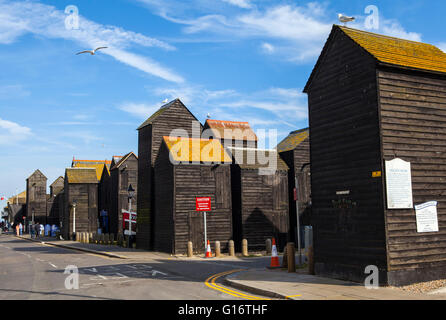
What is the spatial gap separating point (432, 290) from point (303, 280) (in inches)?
148

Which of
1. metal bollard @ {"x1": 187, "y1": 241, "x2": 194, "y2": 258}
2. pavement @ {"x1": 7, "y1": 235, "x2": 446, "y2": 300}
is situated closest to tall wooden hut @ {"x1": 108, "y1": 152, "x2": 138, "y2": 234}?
metal bollard @ {"x1": 187, "y1": 241, "x2": 194, "y2": 258}

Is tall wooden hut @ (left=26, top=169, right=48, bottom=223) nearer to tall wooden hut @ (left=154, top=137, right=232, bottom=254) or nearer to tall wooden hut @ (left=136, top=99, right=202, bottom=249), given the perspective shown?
tall wooden hut @ (left=136, top=99, right=202, bottom=249)

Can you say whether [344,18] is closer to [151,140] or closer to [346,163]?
[346,163]

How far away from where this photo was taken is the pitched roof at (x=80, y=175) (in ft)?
176

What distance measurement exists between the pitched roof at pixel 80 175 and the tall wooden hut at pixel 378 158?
44.2 meters

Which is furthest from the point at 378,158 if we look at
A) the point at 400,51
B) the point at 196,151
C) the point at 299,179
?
the point at 299,179

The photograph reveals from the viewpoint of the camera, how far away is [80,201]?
53375 millimetres

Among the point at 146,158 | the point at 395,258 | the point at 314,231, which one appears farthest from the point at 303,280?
the point at 146,158

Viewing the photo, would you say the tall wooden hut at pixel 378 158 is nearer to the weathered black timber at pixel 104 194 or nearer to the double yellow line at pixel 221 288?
the double yellow line at pixel 221 288

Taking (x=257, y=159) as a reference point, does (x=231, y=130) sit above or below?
above

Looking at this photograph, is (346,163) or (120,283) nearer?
(346,163)

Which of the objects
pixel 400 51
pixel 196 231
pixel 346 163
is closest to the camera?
pixel 346 163

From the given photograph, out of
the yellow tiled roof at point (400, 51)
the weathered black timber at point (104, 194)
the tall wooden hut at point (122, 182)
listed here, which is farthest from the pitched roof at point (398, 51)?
the weathered black timber at point (104, 194)

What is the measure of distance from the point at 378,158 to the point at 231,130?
2569 centimetres
